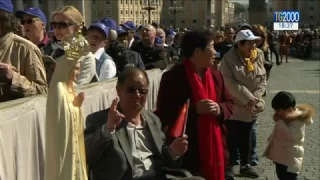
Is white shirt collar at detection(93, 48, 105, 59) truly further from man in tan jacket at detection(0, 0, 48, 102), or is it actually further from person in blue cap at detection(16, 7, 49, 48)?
man in tan jacket at detection(0, 0, 48, 102)

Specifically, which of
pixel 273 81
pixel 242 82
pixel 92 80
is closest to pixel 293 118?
→ pixel 242 82

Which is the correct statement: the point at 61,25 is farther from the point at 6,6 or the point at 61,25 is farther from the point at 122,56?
the point at 122,56

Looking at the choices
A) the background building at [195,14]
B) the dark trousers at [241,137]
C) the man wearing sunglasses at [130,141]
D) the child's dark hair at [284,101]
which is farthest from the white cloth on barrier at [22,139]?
the background building at [195,14]

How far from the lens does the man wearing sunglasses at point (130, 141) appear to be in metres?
3.53

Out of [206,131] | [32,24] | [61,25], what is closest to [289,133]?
[206,131]

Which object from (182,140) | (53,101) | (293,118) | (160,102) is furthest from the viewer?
(293,118)

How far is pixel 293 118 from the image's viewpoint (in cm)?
580

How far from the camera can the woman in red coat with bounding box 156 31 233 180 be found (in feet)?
14.5

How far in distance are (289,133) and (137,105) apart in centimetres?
262

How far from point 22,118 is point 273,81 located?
15.5 m

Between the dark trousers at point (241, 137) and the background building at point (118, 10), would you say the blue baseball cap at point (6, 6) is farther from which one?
the background building at point (118, 10)

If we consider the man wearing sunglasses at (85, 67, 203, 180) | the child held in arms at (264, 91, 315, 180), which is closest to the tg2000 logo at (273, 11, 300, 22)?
the child held in arms at (264, 91, 315, 180)

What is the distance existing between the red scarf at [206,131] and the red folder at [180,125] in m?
0.21

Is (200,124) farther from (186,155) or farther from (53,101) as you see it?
(53,101)
